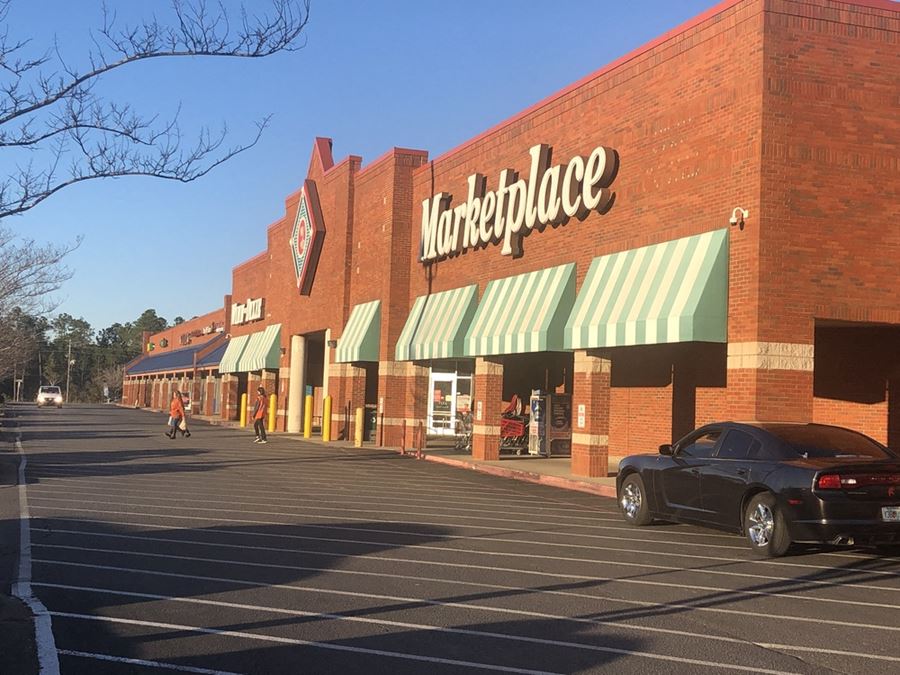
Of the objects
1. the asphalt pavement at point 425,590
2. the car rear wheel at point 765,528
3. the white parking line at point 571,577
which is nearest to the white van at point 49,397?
the asphalt pavement at point 425,590

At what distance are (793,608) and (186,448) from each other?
24029 mm

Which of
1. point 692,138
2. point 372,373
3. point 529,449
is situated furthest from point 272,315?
point 692,138

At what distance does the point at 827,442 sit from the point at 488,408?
1512 centimetres

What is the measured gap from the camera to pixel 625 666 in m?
Result: 6.65

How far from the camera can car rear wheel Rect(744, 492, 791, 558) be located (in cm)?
1141

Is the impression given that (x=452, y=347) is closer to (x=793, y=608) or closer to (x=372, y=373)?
(x=372, y=373)

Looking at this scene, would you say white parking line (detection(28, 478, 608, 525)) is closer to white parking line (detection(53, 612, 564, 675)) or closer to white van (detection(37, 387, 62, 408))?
white parking line (detection(53, 612, 564, 675))

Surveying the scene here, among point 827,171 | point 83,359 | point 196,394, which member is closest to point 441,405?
point 827,171

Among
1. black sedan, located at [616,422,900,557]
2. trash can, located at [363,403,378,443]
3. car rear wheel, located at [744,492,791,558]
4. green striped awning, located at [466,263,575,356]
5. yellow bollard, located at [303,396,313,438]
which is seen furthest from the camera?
yellow bollard, located at [303,396,313,438]

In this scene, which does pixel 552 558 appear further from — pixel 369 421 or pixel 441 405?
pixel 441 405

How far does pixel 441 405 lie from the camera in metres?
40.7

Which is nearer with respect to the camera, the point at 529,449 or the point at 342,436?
the point at 529,449

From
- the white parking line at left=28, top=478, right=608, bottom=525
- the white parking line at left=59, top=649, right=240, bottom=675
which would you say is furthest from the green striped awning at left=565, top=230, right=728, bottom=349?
the white parking line at left=59, top=649, right=240, bottom=675

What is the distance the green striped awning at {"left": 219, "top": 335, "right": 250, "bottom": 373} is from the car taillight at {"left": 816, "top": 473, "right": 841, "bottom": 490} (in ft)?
150
